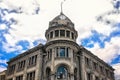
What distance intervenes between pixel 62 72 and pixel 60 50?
524 cm

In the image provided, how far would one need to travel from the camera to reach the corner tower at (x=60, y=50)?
46.8 meters

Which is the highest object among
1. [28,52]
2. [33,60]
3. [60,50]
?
[28,52]

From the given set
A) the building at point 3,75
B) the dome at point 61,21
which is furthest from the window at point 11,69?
the dome at point 61,21

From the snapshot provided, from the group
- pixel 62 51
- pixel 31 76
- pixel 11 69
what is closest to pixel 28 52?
pixel 31 76

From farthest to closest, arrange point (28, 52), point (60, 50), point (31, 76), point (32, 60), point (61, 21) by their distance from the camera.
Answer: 1. point (28, 52)
2. point (32, 60)
3. point (61, 21)
4. point (31, 76)
5. point (60, 50)

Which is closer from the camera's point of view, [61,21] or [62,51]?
[62,51]

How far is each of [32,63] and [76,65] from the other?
11.9 meters

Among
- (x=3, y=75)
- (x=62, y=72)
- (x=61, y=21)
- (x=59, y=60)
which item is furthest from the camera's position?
(x=3, y=75)

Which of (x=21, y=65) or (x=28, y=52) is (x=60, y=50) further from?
(x=21, y=65)

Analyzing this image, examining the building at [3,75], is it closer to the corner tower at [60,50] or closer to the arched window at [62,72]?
the corner tower at [60,50]

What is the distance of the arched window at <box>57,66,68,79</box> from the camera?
46269 mm

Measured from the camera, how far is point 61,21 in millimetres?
53500

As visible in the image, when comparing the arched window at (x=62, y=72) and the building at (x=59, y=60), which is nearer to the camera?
the arched window at (x=62, y=72)

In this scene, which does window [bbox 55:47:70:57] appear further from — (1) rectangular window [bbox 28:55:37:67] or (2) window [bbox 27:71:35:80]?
(2) window [bbox 27:71:35:80]
